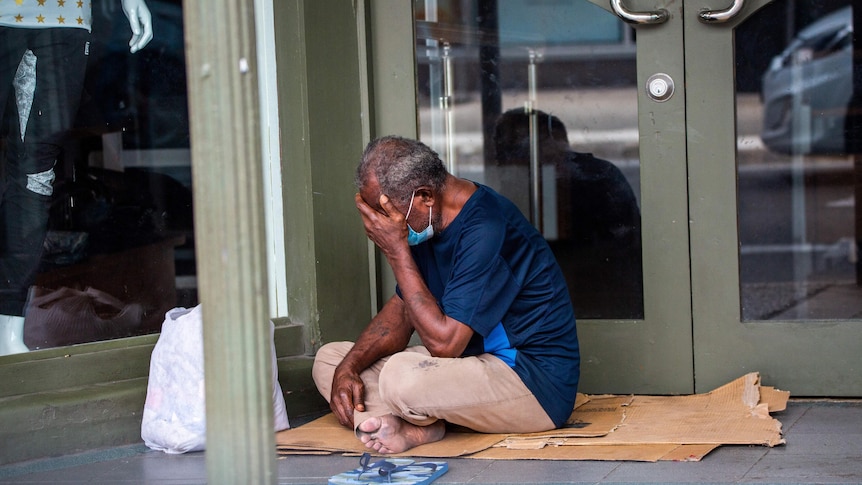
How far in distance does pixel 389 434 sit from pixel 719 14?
1875mm

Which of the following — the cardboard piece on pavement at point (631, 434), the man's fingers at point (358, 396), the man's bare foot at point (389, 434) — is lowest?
the cardboard piece on pavement at point (631, 434)

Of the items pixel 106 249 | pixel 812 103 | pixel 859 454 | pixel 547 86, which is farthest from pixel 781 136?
pixel 106 249

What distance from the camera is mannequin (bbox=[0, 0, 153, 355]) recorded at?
10.4ft

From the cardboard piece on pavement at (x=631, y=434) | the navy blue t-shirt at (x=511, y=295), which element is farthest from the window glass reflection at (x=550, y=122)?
the navy blue t-shirt at (x=511, y=295)

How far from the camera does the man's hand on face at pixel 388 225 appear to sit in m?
3.02

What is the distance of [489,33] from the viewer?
400 cm

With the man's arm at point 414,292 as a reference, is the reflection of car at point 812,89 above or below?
above

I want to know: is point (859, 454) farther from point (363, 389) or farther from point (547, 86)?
point (547, 86)

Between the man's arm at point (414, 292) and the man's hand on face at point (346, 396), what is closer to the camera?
the man's arm at point (414, 292)

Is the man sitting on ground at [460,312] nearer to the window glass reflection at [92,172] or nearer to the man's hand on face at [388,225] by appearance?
the man's hand on face at [388,225]

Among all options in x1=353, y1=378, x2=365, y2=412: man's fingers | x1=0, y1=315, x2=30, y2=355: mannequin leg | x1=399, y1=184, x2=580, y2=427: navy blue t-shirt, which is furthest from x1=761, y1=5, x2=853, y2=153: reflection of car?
x1=0, y1=315, x2=30, y2=355: mannequin leg

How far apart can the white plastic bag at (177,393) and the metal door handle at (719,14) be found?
1865 mm

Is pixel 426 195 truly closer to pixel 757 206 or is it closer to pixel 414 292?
pixel 414 292

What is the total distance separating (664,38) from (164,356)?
2.07 meters
